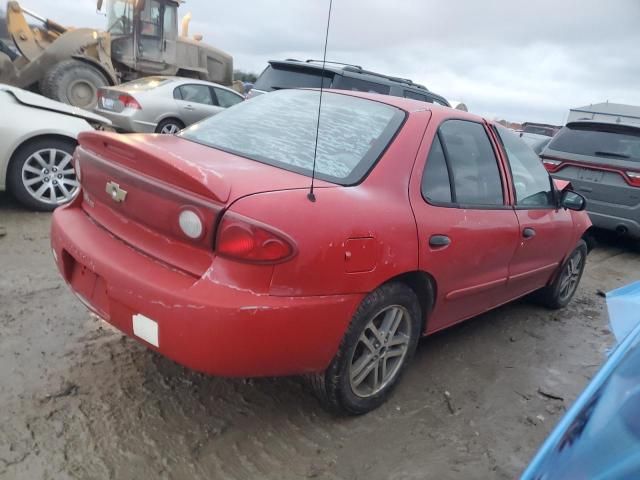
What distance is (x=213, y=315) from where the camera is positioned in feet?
6.32

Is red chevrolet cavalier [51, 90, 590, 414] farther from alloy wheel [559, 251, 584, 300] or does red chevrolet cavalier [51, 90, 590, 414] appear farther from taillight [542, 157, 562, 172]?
taillight [542, 157, 562, 172]

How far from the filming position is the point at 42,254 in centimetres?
418

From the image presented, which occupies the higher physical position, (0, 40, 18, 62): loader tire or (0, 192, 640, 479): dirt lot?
(0, 40, 18, 62): loader tire

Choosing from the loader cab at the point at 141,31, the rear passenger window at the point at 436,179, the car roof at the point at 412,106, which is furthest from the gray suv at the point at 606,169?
the loader cab at the point at 141,31

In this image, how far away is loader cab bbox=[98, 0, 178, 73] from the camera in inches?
505

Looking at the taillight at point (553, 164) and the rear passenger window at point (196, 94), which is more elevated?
the rear passenger window at point (196, 94)

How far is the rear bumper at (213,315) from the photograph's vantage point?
1949 millimetres

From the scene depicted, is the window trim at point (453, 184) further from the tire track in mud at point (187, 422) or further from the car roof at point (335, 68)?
the car roof at point (335, 68)

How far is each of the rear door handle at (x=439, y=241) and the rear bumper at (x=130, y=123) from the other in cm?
734

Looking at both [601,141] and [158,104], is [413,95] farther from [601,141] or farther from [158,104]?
[158,104]

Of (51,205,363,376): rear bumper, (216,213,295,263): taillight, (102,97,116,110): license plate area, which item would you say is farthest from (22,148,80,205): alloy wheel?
(102,97,116,110): license plate area

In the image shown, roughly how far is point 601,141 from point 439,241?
5014 millimetres

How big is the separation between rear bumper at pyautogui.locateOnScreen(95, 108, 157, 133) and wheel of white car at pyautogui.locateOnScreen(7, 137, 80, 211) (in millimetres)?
3901

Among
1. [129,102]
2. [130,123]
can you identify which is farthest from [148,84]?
[130,123]
